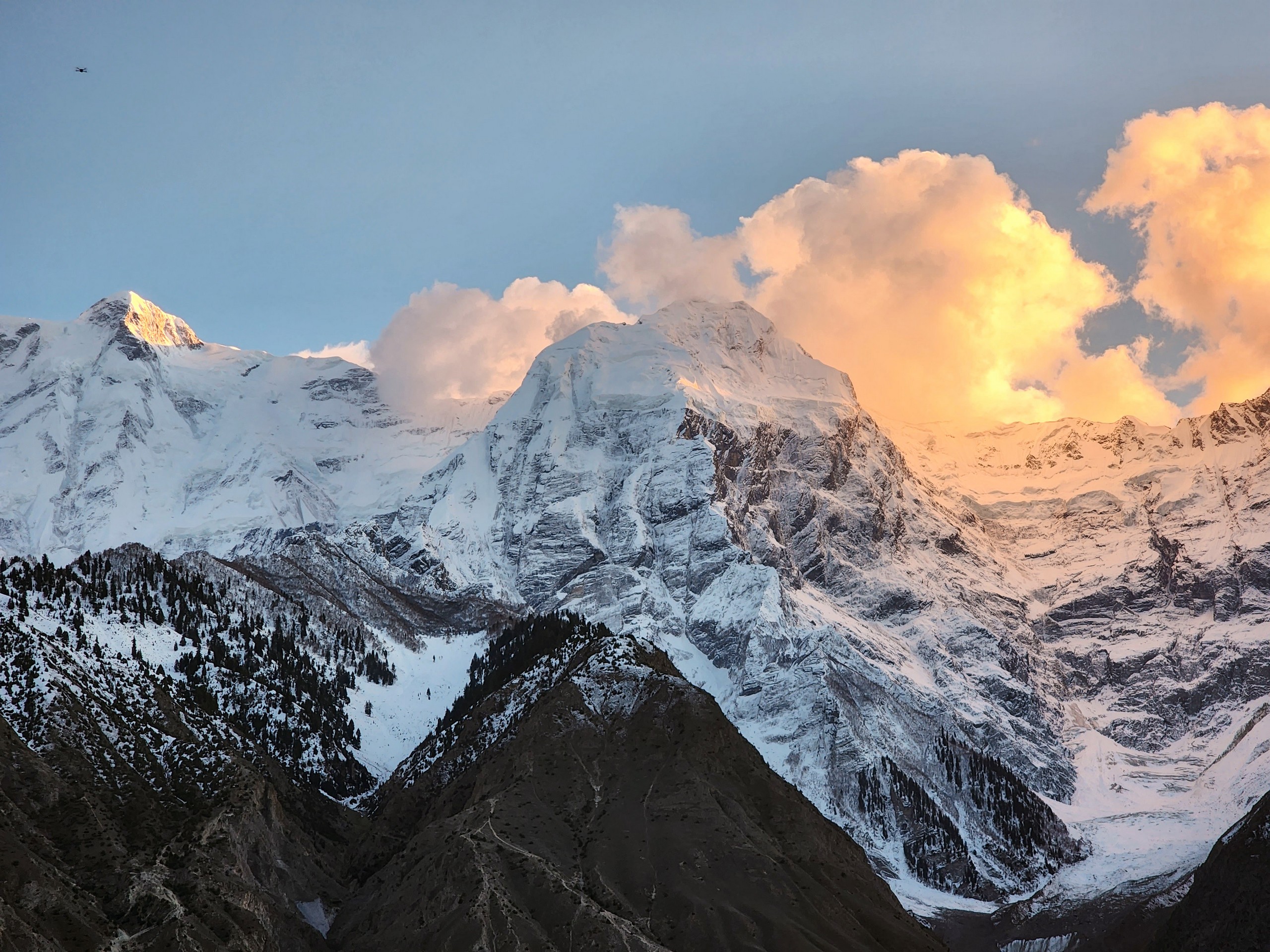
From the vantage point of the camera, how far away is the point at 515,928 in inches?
5822

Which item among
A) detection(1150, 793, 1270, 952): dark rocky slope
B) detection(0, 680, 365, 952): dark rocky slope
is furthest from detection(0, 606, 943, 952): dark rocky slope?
detection(1150, 793, 1270, 952): dark rocky slope

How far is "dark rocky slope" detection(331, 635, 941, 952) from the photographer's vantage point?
151375 millimetres

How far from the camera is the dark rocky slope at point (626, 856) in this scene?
151375mm

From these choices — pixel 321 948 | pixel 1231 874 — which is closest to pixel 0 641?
pixel 321 948

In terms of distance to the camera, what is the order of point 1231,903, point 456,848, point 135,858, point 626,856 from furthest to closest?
point 1231,903 < point 626,856 < point 456,848 < point 135,858

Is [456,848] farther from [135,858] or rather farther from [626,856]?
[135,858]

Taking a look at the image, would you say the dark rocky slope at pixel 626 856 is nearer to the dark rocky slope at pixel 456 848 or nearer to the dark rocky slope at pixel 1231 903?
→ the dark rocky slope at pixel 456 848

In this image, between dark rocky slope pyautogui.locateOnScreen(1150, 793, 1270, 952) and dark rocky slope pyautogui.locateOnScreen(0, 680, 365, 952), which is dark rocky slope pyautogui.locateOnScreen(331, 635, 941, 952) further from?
dark rocky slope pyautogui.locateOnScreen(1150, 793, 1270, 952)

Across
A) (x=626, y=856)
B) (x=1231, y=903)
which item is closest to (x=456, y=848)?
(x=626, y=856)

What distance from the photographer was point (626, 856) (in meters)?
165

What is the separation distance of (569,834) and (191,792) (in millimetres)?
52208

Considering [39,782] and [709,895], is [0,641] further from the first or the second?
[709,895]

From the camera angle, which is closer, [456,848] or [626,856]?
[456,848]

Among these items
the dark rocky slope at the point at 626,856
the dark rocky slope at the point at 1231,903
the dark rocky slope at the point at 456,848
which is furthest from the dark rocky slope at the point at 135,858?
the dark rocky slope at the point at 1231,903
